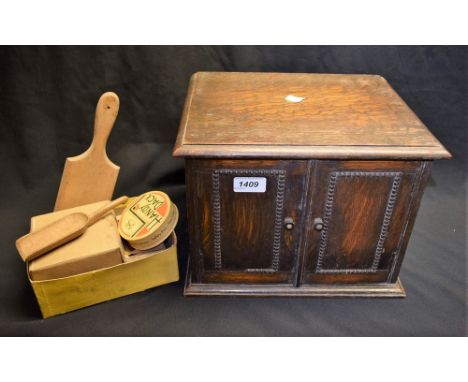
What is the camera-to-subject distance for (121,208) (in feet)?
6.05

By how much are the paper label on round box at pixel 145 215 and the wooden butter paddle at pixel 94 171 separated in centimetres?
24

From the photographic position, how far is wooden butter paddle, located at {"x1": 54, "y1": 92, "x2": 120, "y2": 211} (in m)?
1.74

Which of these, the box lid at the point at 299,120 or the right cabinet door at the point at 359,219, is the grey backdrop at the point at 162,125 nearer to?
the right cabinet door at the point at 359,219

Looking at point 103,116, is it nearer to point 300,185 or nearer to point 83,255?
point 83,255

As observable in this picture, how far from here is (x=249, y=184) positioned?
4.85 ft

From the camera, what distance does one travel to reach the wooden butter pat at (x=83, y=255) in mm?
1529

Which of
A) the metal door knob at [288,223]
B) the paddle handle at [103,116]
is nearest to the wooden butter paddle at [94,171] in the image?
the paddle handle at [103,116]

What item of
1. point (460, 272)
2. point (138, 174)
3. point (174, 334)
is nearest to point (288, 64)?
point (138, 174)

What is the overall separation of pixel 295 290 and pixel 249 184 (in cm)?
48

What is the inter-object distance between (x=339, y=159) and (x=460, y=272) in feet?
2.72

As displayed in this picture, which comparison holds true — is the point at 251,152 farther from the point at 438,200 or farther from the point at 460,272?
the point at 438,200

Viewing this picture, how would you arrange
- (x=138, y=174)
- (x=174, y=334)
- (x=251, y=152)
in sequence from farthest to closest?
1. (x=138, y=174)
2. (x=174, y=334)
3. (x=251, y=152)

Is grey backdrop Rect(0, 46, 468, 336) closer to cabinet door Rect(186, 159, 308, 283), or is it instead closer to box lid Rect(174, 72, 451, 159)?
cabinet door Rect(186, 159, 308, 283)

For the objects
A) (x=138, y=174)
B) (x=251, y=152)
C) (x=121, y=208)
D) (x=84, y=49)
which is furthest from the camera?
(x=138, y=174)
